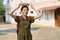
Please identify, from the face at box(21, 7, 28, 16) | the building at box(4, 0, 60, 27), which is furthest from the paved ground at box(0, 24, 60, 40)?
the face at box(21, 7, 28, 16)

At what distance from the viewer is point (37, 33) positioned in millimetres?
1418

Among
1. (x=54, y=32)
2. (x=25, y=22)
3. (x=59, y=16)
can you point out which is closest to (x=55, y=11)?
(x=59, y=16)

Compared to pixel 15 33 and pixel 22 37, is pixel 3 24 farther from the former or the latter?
pixel 22 37

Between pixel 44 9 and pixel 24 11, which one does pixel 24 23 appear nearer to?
pixel 24 11

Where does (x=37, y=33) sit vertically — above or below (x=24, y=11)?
below

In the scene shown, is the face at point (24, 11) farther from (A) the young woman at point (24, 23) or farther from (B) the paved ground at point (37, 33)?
(B) the paved ground at point (37, 33)

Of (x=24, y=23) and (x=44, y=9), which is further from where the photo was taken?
(x=44, y=9)

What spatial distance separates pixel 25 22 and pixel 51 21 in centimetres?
24

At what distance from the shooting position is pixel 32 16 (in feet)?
4.25

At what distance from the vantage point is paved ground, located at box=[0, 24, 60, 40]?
4.55 ft

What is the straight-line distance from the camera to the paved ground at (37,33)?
54.6 inches

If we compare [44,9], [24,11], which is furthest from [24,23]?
[44,9]

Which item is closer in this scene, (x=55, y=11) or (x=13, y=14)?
(x=13, y=14)

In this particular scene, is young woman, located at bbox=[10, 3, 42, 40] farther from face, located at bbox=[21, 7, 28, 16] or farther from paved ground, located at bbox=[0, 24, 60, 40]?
paved ground, located at bbox=[0, 24, 60, 40]
